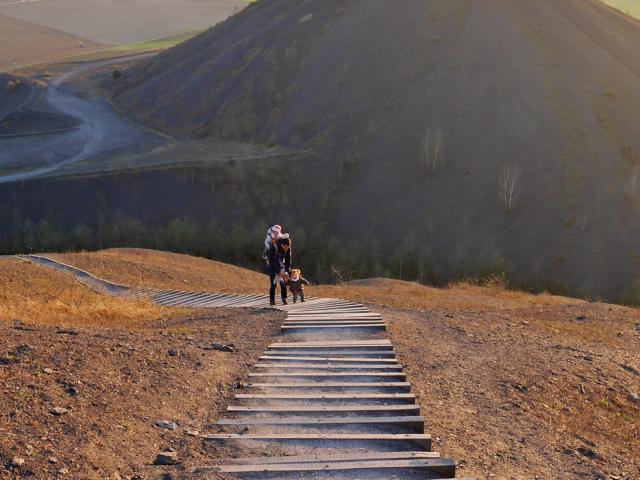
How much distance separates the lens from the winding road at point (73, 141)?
4853 cm

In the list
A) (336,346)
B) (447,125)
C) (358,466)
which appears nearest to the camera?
(358,466)

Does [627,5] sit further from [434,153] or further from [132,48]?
[132,48]

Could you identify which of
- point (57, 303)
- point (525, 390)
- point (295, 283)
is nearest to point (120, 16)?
point (57, 303)

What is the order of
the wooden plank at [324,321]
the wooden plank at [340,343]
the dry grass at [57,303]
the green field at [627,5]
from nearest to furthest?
the wooden plank at [340,343] < the wooden plank at [324,321] < the dry grass at [57,303] < the green field at [627,5]

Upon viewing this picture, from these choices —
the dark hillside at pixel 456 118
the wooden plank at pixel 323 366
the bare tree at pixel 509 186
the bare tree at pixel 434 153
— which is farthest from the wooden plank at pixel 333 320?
the bare tree at pixel 434 153

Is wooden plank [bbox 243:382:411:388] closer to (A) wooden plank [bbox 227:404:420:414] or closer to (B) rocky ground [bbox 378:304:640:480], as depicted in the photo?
(B) rocky ground [bbox 378:304:640:480]

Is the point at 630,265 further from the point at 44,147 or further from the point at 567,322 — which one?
the point at 44,147

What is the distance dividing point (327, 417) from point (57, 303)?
33.8 feet

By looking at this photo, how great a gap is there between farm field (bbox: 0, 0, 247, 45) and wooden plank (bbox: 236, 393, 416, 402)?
107989 millimetres

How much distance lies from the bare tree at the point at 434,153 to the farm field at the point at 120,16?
3090 inches

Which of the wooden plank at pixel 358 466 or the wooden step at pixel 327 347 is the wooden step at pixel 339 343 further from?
the wooden plank at pixel 358 466

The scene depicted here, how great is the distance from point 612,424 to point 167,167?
36941mm

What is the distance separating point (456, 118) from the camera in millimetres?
45219

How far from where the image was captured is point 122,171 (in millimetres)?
44375
